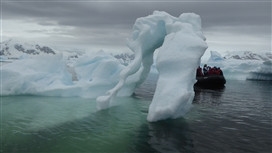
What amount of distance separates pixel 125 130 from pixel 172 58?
447 cm

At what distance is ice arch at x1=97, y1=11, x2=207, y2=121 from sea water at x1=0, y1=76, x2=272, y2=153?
723mm

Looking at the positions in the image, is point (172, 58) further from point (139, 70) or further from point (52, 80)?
point (52, 80)

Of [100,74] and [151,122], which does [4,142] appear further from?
[100,74]

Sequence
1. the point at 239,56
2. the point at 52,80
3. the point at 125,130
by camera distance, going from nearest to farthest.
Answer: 1. the point at 125,130
2. the point at 52,80
3. the point at 239,56

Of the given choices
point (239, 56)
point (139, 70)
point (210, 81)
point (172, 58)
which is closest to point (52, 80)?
point (139, 70)

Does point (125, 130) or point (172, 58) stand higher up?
point (172, 58)

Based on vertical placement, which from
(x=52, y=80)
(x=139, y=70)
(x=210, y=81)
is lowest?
(x=210, y=81)

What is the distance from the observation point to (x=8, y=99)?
21062 millimetres

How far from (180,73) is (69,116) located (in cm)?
577

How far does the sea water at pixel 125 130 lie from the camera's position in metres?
11.0

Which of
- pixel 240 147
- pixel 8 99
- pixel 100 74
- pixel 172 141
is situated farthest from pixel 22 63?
pixel 240 147

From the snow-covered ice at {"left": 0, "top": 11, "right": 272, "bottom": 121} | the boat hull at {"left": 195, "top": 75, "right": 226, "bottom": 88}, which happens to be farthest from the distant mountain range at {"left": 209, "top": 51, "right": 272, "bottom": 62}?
the snow-covered ice at {"left": 0, "top": 11, "right": 272, "bottom": 121}

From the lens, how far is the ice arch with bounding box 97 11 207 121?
1438 cm

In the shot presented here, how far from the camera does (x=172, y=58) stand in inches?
616
